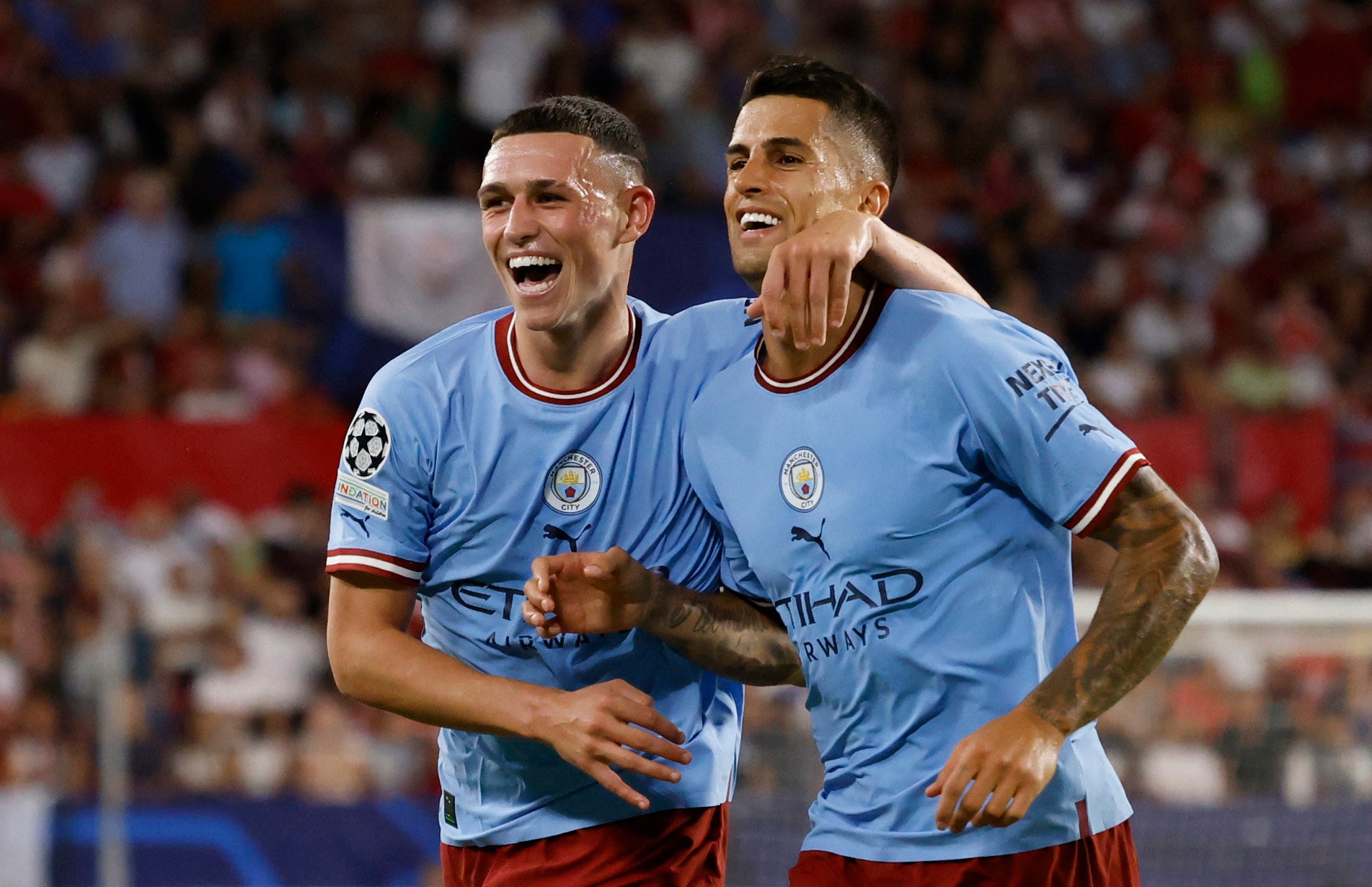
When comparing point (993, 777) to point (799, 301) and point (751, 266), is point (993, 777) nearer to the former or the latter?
point (799, 301)

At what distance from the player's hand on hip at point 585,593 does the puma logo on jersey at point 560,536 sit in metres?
0.33

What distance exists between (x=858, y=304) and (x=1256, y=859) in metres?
5.16

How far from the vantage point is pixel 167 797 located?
7.59 metres

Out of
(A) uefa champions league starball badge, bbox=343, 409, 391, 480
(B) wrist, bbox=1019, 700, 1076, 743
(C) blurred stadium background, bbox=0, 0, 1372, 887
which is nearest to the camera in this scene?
(B) wrist, bbox=1019, 700, 1076, 743

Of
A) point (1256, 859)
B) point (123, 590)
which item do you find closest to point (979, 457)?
point (1256, 859)

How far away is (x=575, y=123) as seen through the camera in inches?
147

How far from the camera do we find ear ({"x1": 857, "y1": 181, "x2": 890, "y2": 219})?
11.3ft

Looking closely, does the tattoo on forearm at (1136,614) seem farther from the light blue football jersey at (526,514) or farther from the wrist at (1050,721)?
the light blue football jersey at (526,514)

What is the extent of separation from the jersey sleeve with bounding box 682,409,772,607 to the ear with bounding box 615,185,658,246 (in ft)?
1.85

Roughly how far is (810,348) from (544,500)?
76cm

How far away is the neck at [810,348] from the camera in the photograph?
3.17 meters

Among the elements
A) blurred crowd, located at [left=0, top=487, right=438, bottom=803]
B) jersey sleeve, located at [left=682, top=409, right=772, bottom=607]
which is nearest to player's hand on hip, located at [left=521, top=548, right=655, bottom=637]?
jersey sleeve, located at [left=682, top=409, right=772, bottom=607]

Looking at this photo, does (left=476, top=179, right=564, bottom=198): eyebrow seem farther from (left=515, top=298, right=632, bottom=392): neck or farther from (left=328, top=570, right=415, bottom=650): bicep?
(left=328, top=570, right=415, bottom=650): bicep

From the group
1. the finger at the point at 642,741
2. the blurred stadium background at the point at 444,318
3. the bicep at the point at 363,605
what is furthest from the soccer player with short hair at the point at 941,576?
the blurred stadium background at the point at 444,318
